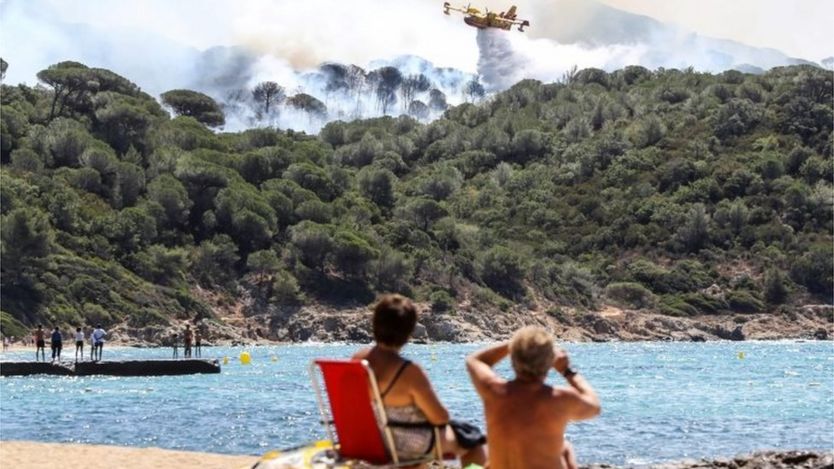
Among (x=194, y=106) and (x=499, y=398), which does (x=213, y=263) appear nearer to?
(x=194, y=106)

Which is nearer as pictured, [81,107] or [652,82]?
[81,107]

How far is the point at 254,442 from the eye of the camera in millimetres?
17922

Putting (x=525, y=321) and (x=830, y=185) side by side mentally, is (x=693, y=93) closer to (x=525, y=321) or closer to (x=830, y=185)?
(x=830, y=185)

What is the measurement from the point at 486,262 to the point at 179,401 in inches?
2209

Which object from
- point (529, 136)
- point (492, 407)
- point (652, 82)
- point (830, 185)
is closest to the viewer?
point (492, 407)

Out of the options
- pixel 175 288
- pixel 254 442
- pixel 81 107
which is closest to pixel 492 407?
pixel 254 442

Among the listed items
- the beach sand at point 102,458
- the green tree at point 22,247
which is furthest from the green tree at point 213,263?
the beach sand at point 102,458

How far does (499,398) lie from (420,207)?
3325 inches

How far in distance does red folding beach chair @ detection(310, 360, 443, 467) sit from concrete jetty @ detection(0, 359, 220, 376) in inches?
1154

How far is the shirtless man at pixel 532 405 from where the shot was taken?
16.4ft

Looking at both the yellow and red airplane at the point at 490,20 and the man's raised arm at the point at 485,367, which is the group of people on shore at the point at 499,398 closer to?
the man's raised arm at the point at 485,367

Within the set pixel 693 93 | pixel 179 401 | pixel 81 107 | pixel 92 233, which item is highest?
pixel 693 93

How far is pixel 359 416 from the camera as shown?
5.34 metres

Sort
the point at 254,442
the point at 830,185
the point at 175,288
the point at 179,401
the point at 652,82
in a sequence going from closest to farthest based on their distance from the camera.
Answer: the point at 254,442 → the point at 179,401 → the point at 175,288 → the point at 830,185 → the point at 652,82
